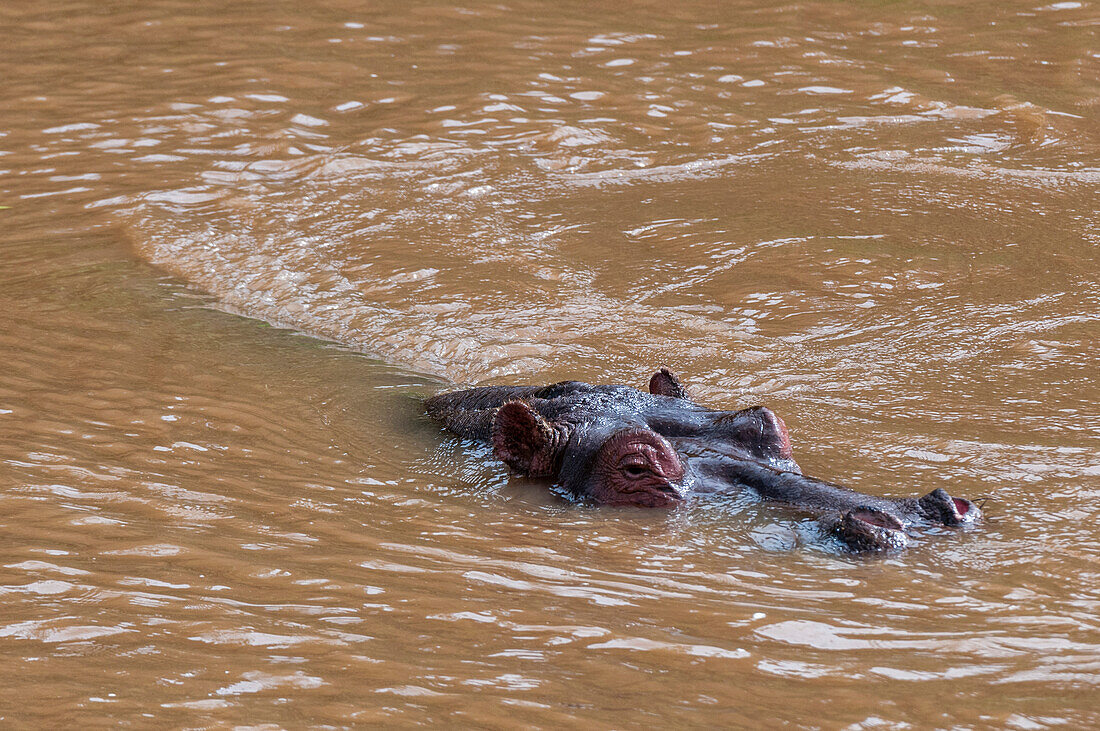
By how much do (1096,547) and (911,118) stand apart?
6828mm

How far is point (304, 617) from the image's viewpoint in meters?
3.88

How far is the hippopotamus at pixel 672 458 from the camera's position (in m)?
4.66

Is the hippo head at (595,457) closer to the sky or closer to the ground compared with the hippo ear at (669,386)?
closer to the ground

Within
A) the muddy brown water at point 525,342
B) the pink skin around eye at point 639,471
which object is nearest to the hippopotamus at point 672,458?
the pink skin around eye at point 639,471

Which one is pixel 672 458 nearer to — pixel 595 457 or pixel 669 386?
pixel 595 457

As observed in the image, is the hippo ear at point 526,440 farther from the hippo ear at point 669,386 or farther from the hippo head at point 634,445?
the hippo ear at point 669,386

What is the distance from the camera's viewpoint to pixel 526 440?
557cm

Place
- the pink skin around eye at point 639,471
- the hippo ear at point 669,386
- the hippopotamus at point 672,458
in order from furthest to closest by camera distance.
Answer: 1. the hippo ear at point 669,386
2. the pink skin around eye at point 639,471
3. the hippopotamus at point 672,458

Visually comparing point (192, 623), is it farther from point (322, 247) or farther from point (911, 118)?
point (911, 118)

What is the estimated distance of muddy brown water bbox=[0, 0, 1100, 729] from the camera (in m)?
3.60

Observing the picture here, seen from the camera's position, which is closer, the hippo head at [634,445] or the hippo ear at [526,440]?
the hippo head at [634,445]

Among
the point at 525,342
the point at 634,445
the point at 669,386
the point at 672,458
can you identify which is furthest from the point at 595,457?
the point at 525,342

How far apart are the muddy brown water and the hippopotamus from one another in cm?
12

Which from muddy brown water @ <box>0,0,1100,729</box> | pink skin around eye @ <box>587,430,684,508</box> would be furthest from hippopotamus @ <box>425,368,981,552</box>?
muddy brown water @ <box>0,0,1100,729</box>
